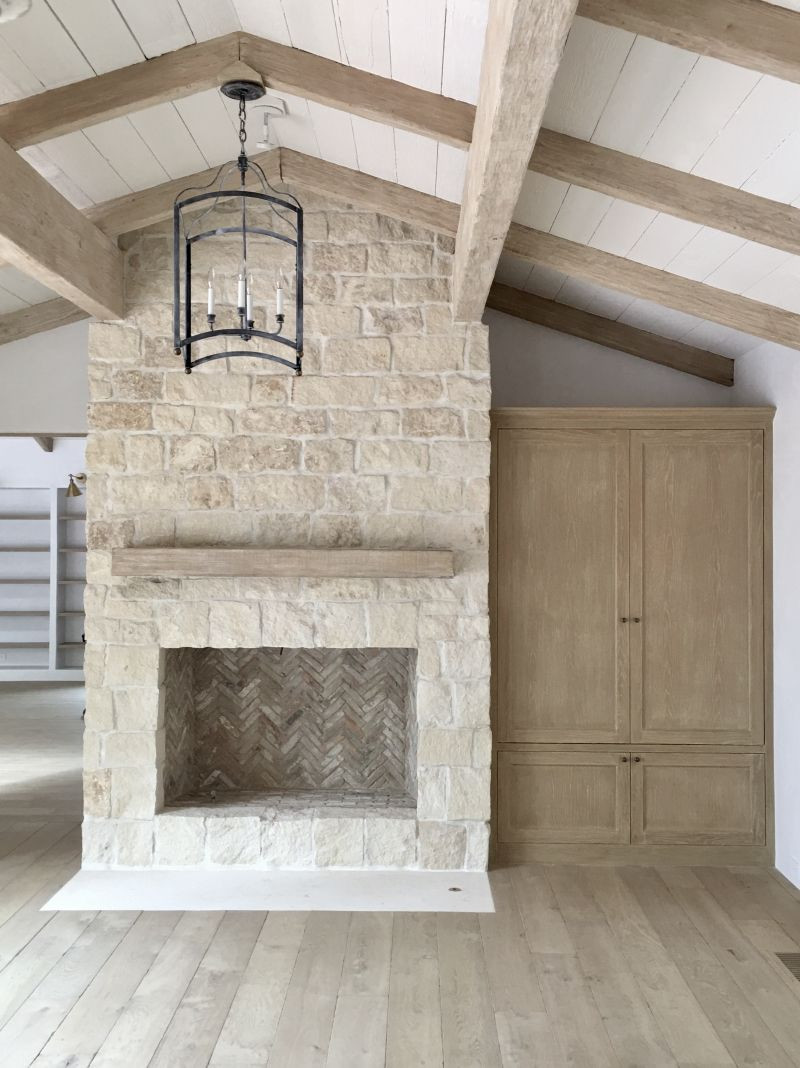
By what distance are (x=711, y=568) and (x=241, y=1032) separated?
10.2ft

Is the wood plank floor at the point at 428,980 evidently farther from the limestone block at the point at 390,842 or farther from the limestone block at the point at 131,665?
the limestone block at the point at 131,665

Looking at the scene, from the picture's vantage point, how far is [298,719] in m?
5.50

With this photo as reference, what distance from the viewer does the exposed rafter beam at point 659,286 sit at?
4.35 meters

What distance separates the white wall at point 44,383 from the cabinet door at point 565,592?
2.54 m

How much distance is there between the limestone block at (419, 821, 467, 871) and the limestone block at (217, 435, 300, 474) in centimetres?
188

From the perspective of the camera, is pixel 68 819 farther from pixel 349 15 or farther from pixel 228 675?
pixel 349 15

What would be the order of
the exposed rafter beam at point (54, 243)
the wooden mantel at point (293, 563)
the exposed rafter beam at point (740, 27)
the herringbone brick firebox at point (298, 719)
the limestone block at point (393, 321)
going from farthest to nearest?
the herringbone brick firebox at point (298, 719)
the limestone block at point (393, 321)
the wooden mantel at point (293, 563)
the exposed rafter beam at point (54, 243)
the exposed rafter beam at point (740, 27)

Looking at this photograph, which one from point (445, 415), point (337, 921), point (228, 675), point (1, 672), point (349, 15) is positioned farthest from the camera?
point (1, 672)

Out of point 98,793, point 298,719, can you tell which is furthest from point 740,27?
point 98,793

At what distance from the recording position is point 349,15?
317cm

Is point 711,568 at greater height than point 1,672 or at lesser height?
greater

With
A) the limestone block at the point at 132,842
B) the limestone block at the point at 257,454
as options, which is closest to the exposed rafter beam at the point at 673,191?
the limestone block at the point at 257,454

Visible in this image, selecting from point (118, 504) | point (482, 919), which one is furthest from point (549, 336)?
point (482, 919)

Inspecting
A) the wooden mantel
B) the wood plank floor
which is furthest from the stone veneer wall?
the wood plank floor
